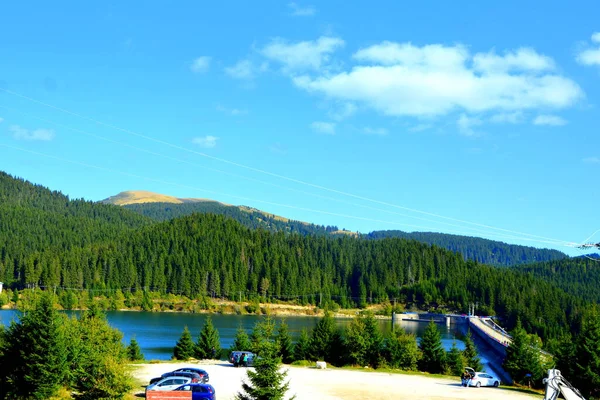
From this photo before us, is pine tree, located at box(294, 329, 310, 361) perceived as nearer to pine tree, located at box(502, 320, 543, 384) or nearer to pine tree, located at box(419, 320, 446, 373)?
pine tree, located at box(419, 320, 446, 373)

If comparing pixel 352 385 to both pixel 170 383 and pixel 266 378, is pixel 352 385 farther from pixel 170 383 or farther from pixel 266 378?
pixel 266 378

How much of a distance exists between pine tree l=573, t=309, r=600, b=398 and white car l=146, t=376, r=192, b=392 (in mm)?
29540

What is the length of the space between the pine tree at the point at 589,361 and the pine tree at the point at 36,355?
121 ft

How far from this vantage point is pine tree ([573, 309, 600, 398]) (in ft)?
148

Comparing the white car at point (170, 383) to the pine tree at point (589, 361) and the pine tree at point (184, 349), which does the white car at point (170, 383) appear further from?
the pine tree at point (589, 361)

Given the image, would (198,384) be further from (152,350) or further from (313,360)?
(152,350)

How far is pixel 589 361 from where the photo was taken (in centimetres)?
4581

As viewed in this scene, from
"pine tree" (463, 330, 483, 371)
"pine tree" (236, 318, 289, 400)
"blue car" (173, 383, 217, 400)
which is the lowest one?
"blue car" (173, 383, 217, 400)

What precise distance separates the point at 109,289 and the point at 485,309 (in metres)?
123

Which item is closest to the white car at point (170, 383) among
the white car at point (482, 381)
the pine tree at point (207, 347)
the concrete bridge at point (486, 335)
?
the white car at point (482, 381)

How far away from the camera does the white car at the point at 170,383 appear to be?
37.2 metres

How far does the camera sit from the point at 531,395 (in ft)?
148

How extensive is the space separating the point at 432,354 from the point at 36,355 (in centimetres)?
3737

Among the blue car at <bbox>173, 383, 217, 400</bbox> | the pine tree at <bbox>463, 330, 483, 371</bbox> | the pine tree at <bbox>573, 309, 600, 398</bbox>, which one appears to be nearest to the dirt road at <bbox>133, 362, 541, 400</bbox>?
the blue car at <bbox>173, 383, 217, 400</bbox>
